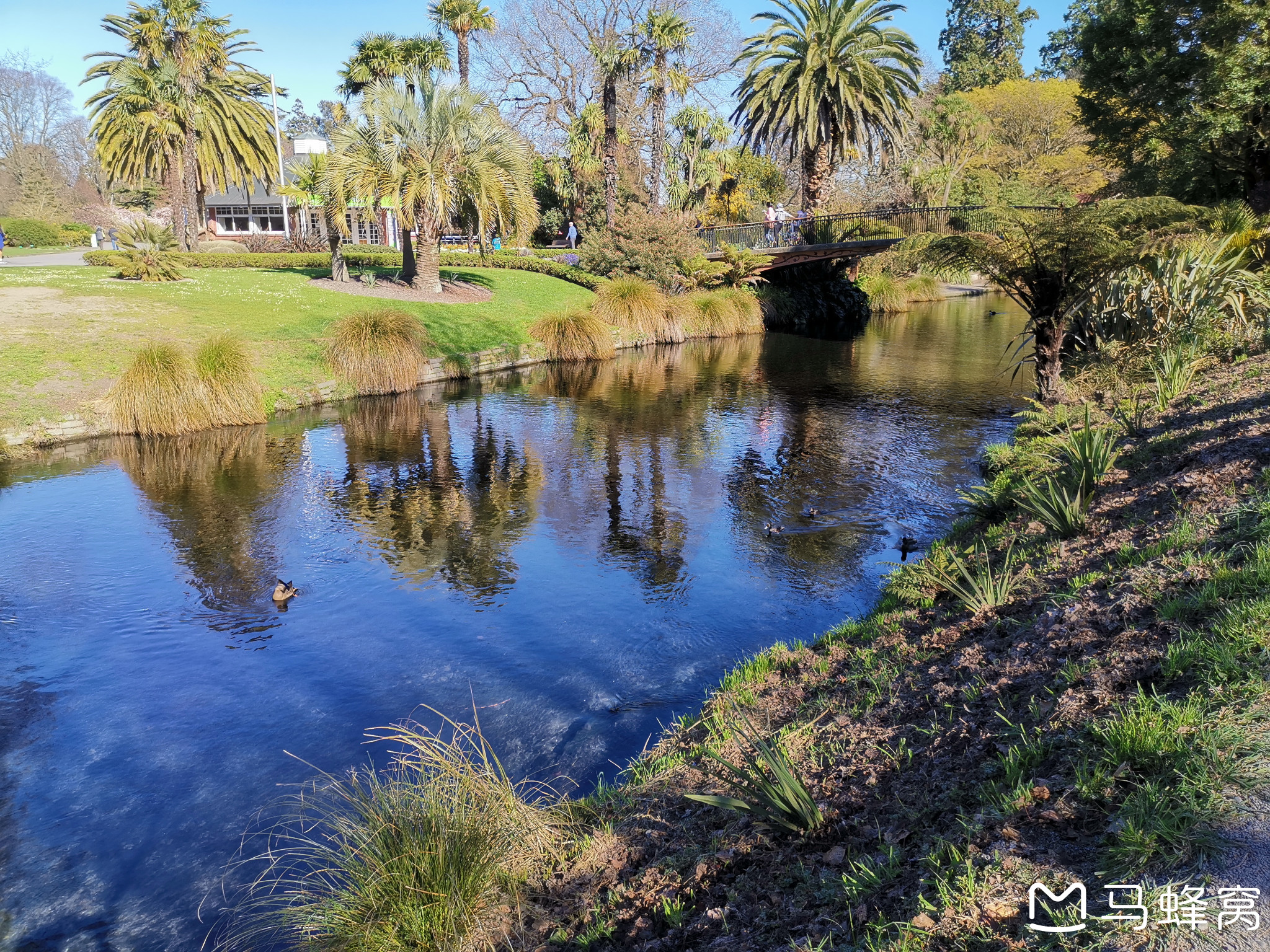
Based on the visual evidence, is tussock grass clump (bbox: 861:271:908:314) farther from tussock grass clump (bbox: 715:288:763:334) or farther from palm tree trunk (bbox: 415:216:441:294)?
palm tree trunk (bbox: 415:216:441:294)

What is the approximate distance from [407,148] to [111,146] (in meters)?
23.1

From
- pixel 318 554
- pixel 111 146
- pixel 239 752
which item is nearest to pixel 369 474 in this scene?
pixel 318 554

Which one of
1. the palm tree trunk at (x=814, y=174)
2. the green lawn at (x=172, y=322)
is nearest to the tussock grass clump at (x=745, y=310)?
the green lawn at (x=172, y=322)

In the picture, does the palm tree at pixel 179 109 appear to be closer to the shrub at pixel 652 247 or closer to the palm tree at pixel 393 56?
the palm tree at pixel 393 56

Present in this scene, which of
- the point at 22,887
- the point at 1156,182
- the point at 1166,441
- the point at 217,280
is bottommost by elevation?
the point at 22,887

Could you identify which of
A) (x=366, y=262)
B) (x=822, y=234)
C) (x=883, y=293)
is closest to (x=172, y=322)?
(x=366, y=262)

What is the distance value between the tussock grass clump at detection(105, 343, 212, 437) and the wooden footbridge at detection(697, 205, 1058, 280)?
820 inches

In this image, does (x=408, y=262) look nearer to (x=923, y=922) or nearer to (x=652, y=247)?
(x=652, y=247)

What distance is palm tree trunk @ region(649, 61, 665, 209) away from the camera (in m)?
33.6

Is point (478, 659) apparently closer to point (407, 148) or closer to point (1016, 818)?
point (1016, 818)

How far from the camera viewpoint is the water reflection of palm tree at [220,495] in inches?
352

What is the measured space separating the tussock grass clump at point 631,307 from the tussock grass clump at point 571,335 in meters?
2.25

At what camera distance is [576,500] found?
11602 mm

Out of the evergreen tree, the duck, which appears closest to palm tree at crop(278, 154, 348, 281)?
the duck
